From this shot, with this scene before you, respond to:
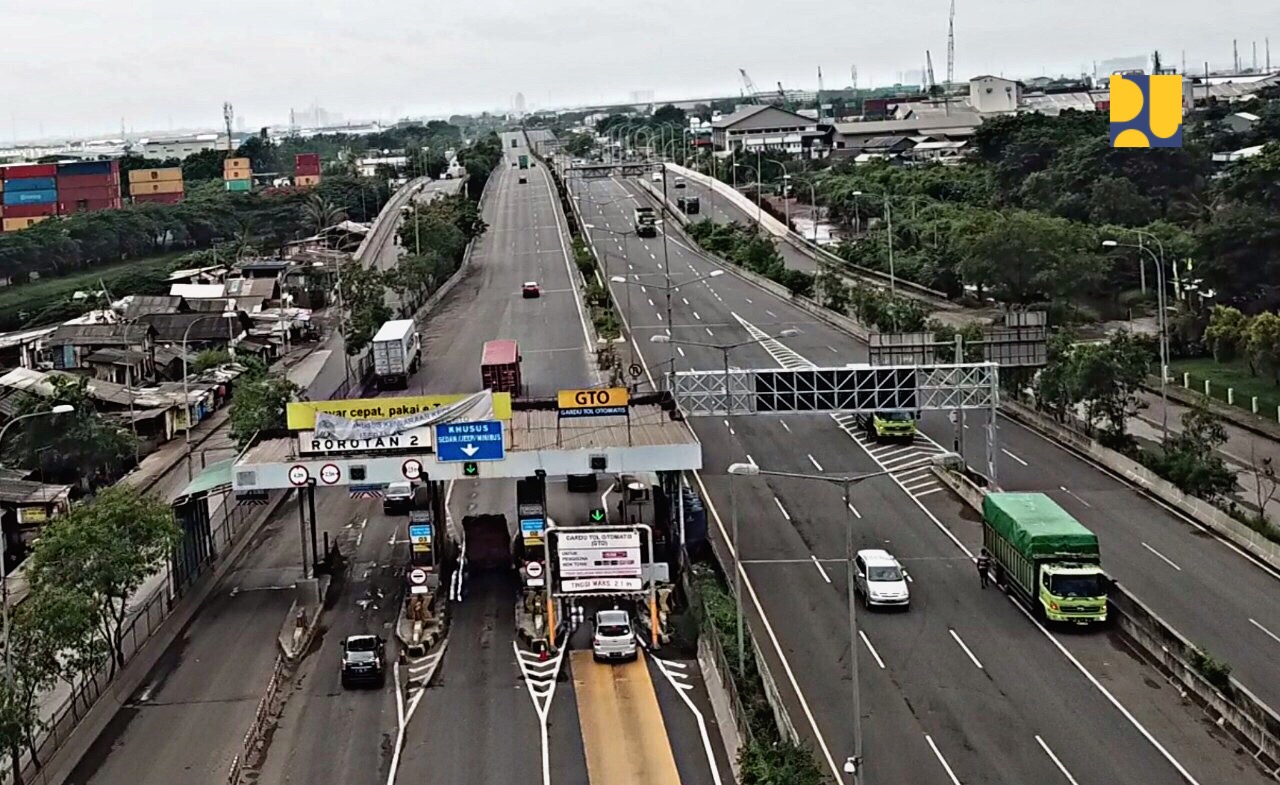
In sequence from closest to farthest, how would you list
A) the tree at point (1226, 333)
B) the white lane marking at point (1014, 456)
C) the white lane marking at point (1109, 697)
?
the white lane marking at point (1109, 697), the white lane marking at point (1014, 456), the tree at point (1226, 333)

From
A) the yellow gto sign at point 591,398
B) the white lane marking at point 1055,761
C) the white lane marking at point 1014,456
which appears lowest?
the white lane marking at point 1055,761

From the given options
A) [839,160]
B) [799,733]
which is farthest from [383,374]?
[839,160]

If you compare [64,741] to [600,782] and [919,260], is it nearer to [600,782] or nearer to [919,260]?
[600,782]

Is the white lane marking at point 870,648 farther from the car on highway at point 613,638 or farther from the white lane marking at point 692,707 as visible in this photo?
the car on highway at point 613,638

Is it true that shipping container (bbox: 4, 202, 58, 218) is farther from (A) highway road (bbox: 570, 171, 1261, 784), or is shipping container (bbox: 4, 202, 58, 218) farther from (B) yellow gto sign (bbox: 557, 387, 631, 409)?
(B) yellow gto sign (bbox: 557, 387, 631, 409)

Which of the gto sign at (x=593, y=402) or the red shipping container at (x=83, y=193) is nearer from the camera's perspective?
the gto sign at (x=593, y=402)

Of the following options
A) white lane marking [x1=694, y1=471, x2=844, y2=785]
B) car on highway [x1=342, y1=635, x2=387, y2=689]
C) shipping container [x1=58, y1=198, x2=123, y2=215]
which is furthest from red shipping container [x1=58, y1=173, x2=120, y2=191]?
car on highway [x1=342, y1=635, x2=387, y2=689]

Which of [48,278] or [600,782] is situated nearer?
[600,782]

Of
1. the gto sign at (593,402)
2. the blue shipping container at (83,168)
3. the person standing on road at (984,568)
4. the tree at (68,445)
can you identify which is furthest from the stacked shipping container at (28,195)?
the person standing on road at (984,568)
